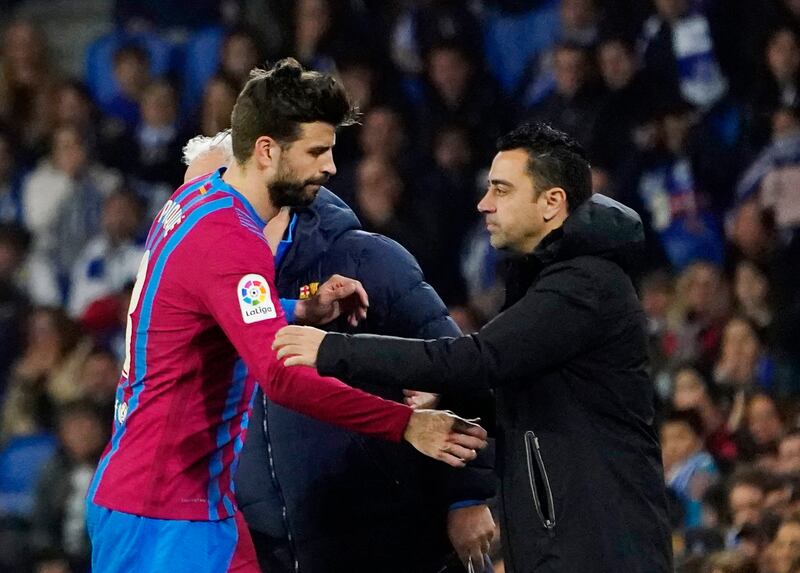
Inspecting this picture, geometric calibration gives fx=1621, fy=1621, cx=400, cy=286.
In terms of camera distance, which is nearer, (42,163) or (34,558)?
(34,558)

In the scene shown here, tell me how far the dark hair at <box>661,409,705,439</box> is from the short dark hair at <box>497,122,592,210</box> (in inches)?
109

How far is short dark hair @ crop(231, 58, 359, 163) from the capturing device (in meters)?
3.96

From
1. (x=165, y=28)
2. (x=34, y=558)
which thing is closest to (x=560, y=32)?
(x=165, y=28)

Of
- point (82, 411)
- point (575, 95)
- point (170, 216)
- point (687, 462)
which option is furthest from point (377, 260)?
point (82, 411)

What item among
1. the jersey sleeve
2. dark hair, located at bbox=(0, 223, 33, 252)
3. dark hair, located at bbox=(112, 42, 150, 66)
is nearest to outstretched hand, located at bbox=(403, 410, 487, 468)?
the jersey sleeve

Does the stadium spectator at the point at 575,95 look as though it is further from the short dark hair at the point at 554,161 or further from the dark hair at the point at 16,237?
the short dark hair at the point at 554,161

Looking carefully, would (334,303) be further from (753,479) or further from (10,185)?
(10,185)

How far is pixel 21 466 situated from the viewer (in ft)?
28.8

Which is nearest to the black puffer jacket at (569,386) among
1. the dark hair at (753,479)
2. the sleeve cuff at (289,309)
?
the sleeve cuff at (289,309)

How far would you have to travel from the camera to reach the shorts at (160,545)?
3855 mm

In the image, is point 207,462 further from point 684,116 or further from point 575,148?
point 684,116

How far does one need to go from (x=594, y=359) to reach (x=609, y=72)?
442 cm

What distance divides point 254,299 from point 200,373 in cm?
28

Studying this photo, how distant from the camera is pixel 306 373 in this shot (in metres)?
3.76
